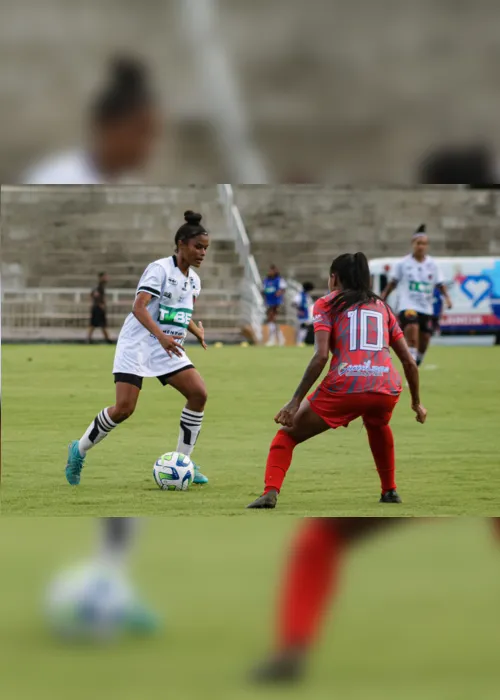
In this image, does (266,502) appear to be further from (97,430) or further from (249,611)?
(249,611)

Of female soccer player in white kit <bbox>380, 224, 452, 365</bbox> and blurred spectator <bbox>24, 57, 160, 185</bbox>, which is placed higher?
female soccer player in white kit <bbox>380, 224, 452, 365</bbox>

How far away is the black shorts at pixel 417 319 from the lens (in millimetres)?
14508

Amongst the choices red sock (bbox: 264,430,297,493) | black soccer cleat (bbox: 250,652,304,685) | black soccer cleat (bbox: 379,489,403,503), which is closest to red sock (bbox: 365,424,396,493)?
black soccer cleat (bbox: 379,489,403,503)

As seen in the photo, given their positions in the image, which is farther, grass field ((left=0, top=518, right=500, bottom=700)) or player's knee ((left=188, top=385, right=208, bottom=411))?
player's knee ((left=188, top=385, right=208, bottom=411))

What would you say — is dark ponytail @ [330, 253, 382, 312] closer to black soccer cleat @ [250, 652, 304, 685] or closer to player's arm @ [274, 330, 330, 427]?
player's arm @ [274, 330, 330, 427]

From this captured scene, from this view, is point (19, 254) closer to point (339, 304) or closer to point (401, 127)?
point (339, 304)

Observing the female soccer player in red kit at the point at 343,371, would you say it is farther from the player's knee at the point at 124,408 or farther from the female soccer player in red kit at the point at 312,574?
the female soccer player in red kit at the point at 312,574

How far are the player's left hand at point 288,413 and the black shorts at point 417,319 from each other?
29.3ft

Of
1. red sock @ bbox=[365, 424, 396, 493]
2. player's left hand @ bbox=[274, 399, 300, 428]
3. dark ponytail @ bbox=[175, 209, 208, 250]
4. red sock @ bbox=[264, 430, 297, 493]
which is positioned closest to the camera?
player's left hand @ bbox=[274, 399, 300, 428]

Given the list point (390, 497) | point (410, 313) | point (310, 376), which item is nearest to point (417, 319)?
point (410, 313)

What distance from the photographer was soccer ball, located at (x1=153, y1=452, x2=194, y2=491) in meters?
6.92

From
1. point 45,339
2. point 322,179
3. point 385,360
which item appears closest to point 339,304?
point 385,360

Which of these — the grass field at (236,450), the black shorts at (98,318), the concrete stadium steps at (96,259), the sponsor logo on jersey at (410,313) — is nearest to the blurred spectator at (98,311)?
the black shorts at (98,318)

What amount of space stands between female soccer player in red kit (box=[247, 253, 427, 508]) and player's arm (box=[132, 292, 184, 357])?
3.72 feet
